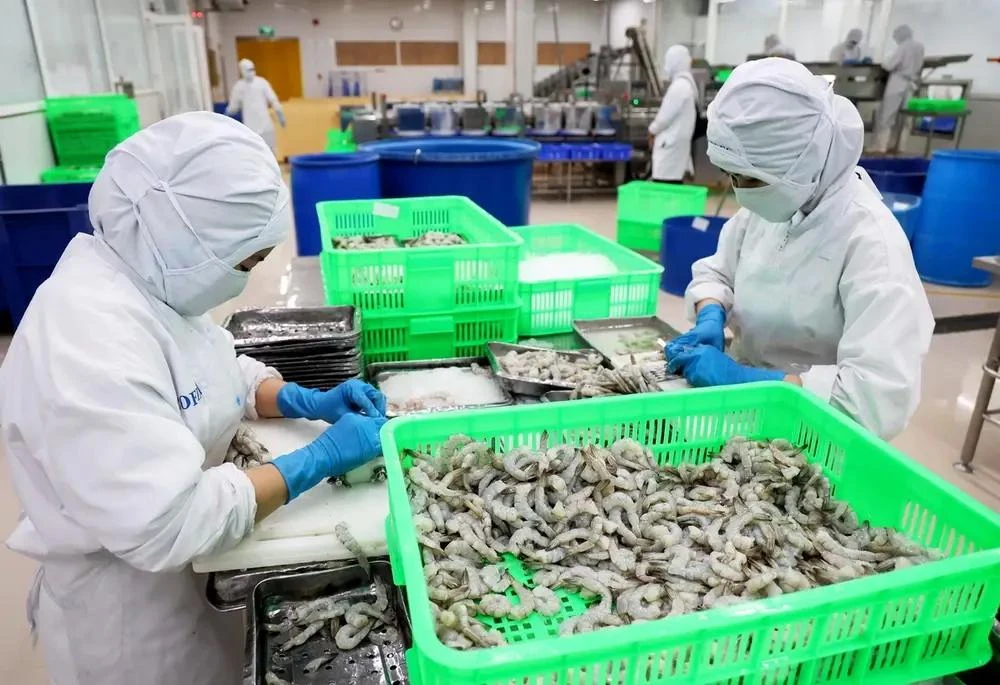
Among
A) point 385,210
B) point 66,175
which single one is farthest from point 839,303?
point 66,175

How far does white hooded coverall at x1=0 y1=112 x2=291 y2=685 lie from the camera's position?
39.7 inches

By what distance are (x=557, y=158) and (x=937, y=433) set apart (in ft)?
18.1

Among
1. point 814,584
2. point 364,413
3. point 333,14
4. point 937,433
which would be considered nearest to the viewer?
point 814,584

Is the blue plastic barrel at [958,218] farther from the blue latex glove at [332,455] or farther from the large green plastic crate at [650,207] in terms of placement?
the blue latex glove at [332,455]

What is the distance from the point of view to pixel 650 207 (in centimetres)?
578

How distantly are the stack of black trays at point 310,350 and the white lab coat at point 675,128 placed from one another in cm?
597

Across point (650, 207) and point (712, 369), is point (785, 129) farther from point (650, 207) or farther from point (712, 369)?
point (650, 207)

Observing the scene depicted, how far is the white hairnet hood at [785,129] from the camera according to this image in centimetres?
149

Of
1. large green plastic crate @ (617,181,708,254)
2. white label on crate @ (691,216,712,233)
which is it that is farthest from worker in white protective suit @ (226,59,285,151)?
white label on crate @ (691,216,712,233)

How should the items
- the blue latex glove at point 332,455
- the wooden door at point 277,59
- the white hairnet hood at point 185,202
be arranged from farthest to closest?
the wooden door at point 277,59 → the blue latex glove at point 332,455 → the white hairnet hood at point 185,202

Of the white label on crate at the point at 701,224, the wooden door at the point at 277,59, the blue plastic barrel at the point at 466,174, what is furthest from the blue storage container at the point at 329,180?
the wooden door at the point at 277,59

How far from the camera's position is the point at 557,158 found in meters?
7.95

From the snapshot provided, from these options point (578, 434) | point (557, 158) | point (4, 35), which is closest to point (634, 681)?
point (578, 434)

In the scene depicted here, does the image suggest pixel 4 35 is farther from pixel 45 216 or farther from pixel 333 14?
pixel 333 14
